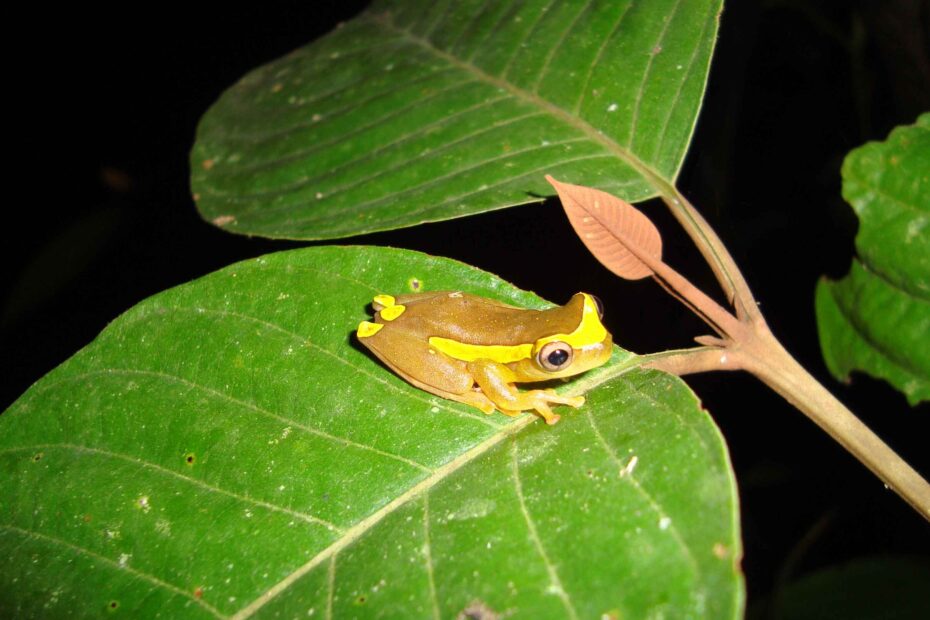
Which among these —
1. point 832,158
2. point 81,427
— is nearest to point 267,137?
point 81,427

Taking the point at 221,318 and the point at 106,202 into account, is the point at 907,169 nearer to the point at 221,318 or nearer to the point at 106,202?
the point at 221,318

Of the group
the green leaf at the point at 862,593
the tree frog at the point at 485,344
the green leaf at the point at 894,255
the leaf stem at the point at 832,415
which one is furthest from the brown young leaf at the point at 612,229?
the green leaf at the point at 862,593

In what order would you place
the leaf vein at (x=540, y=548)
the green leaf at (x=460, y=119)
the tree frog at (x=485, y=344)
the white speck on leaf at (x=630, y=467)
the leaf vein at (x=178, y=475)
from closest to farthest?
the leaf vein at (x=540, y=548), the white speck on leaf at (x=630, y=467), the leaf vein at (x=178, y=475), the tree frog at (x=485, y=344), the green leaf at (x=460, y=119)

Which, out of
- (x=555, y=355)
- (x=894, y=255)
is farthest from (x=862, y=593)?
(x=555, y=355)

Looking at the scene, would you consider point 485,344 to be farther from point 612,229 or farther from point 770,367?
point 770,367

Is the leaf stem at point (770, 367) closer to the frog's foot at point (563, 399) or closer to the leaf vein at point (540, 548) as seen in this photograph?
the frog's foot at point (563, 399)

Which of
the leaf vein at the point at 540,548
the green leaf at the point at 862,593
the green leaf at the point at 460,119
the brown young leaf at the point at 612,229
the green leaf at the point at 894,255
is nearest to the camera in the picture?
the leaf vein at the point at 540,548
